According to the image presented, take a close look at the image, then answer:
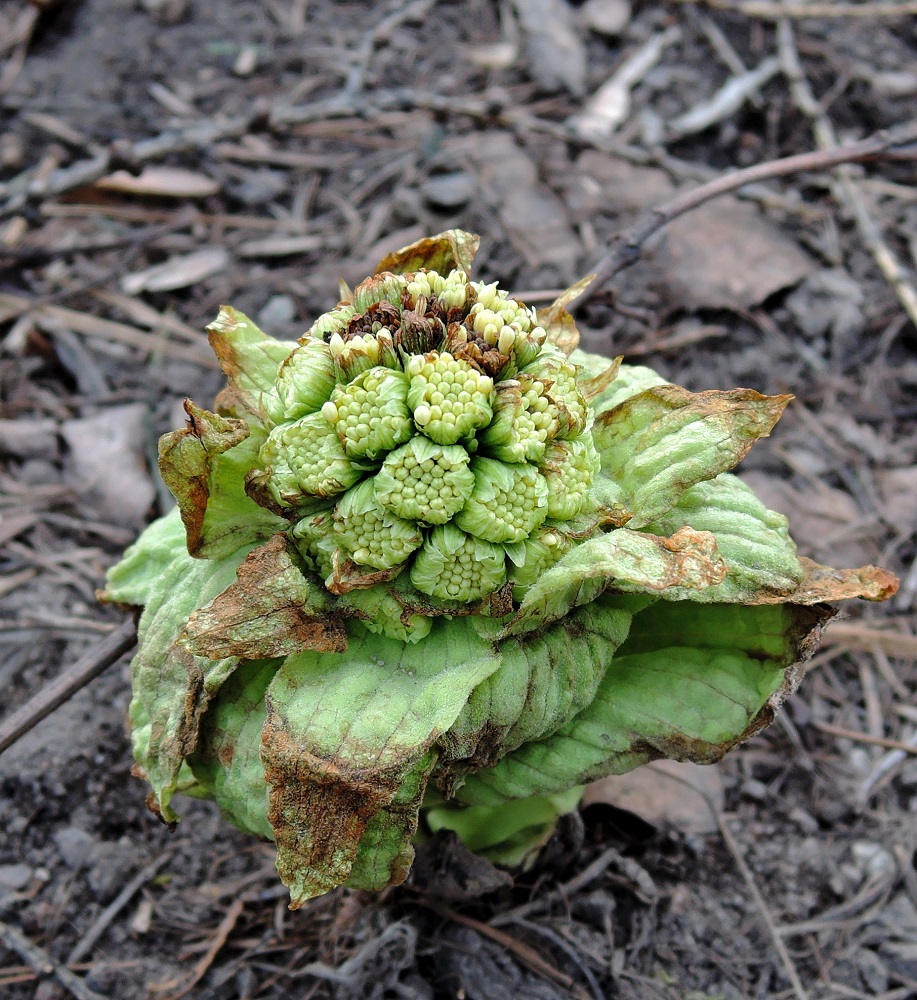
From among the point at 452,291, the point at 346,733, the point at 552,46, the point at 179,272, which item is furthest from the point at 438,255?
the point at 552,46

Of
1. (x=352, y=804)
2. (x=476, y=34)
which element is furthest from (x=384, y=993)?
(x=476, y=34)

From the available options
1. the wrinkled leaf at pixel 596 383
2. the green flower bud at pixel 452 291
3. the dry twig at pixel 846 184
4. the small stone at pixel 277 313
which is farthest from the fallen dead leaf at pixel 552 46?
the green flower bud at pixel 452 291

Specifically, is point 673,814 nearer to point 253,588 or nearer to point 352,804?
point 352,804

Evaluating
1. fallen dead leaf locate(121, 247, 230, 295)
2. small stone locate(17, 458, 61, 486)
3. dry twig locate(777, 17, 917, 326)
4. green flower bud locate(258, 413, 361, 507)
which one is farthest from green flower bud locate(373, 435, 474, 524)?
dry twig locate(777, 17, 917, 326)

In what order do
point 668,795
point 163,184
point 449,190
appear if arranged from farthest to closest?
point 163,184, point 449,190, point 668,795

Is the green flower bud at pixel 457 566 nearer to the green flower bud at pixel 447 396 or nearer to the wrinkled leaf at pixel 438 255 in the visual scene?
the green flower bud at pixel 447 396

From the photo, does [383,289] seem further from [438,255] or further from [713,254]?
[713,254]
